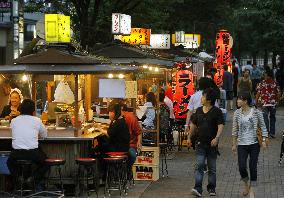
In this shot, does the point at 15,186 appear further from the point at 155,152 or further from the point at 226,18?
the point at 226,18

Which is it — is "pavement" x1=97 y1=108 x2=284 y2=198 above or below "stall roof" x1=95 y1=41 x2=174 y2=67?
below

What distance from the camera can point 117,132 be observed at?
525 inches

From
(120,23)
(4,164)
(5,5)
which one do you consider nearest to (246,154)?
(4,164)

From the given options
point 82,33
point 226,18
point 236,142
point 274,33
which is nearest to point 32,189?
point 236,142

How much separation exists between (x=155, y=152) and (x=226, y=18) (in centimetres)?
3210

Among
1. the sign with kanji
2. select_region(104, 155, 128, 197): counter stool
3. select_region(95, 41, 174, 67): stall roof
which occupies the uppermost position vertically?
the sign with kanji

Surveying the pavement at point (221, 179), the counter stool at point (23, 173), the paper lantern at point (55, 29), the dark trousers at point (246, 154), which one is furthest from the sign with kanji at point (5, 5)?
the dark trousers at point (246, 154)

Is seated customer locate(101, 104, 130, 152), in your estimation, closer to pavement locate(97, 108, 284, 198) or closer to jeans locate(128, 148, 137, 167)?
jeans locate(128, 148, 137, 167)

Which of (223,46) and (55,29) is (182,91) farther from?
(223,46)

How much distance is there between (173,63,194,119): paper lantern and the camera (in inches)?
812

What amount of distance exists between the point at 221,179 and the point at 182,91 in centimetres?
623

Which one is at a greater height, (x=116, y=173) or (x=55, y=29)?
(x=55, y=29)

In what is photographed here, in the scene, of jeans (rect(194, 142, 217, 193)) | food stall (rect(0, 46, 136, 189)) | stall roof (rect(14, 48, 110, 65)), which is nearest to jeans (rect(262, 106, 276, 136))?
jeans (rect(194, 142, 217, 193))

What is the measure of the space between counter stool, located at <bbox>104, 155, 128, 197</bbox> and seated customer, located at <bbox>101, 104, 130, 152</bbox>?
314 millimetres
